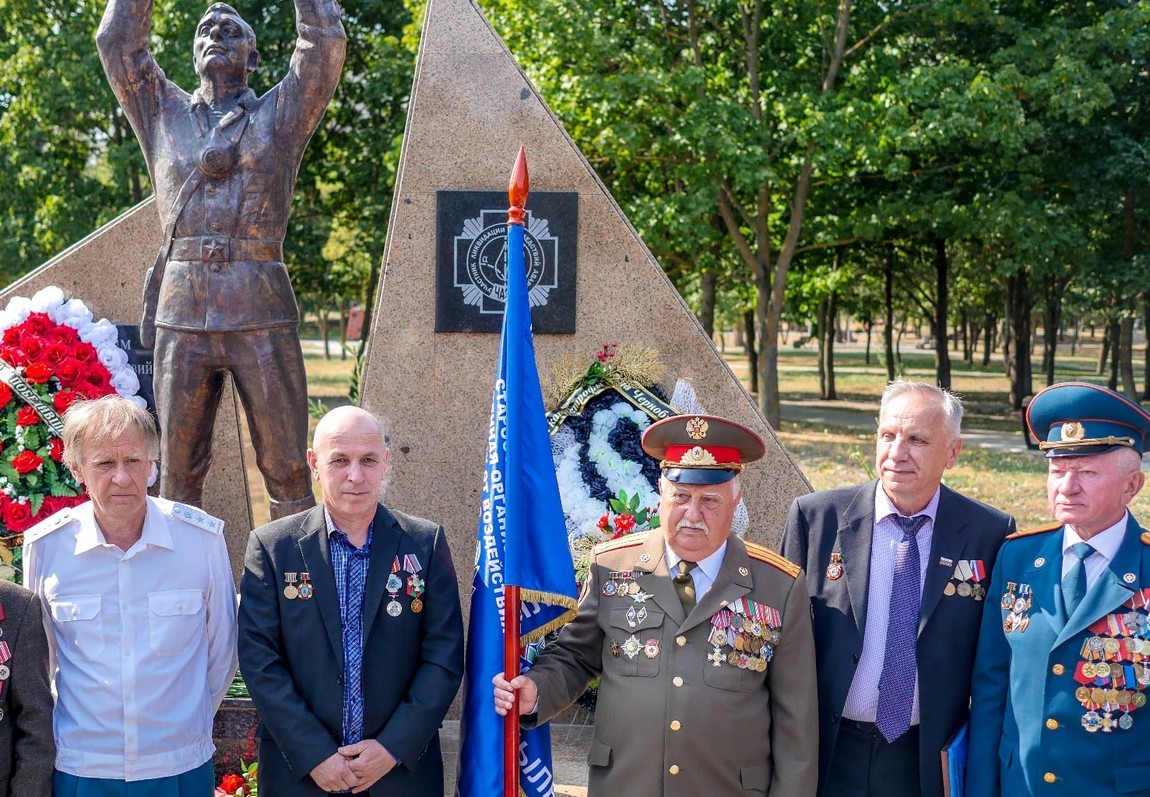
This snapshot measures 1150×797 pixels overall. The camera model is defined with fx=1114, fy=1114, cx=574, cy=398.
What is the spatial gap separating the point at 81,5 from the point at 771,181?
44.1ft

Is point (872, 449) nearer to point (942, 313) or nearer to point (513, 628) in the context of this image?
point (942, 313)

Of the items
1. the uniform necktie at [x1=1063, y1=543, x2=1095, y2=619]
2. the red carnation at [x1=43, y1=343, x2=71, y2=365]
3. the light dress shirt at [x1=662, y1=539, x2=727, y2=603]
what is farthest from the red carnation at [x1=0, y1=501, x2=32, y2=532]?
the uniform necktie at [x1=1063, y1=543, x2=1095, y2=619]

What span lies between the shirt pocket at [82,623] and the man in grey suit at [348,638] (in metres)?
0.37

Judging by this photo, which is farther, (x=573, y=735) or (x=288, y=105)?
(x=573, y=735)

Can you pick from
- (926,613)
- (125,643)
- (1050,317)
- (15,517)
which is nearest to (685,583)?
(926,613)

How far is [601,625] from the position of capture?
316 centimetres

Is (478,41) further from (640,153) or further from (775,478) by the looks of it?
(640,153)

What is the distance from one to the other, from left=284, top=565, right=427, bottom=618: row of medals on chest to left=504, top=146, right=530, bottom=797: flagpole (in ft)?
0.94

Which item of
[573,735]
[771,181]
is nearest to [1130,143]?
[771,181]

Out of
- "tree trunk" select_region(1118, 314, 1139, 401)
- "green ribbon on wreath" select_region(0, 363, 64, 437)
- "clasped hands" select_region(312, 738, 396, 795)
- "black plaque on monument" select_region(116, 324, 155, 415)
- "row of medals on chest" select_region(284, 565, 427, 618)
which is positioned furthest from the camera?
"tree trunk" select_region(1118, 314, 1139, 401)

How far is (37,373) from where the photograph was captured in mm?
5188

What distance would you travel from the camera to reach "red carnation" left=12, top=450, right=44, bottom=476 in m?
5.11

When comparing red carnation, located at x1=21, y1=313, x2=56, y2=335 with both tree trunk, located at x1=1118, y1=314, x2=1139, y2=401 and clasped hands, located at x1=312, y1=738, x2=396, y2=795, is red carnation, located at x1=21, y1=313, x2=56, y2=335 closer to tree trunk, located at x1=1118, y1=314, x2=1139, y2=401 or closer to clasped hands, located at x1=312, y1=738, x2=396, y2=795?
clasped hands, located at x1=312, y1=738, x2=396, y2=795

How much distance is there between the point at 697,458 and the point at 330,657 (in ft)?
3.82
